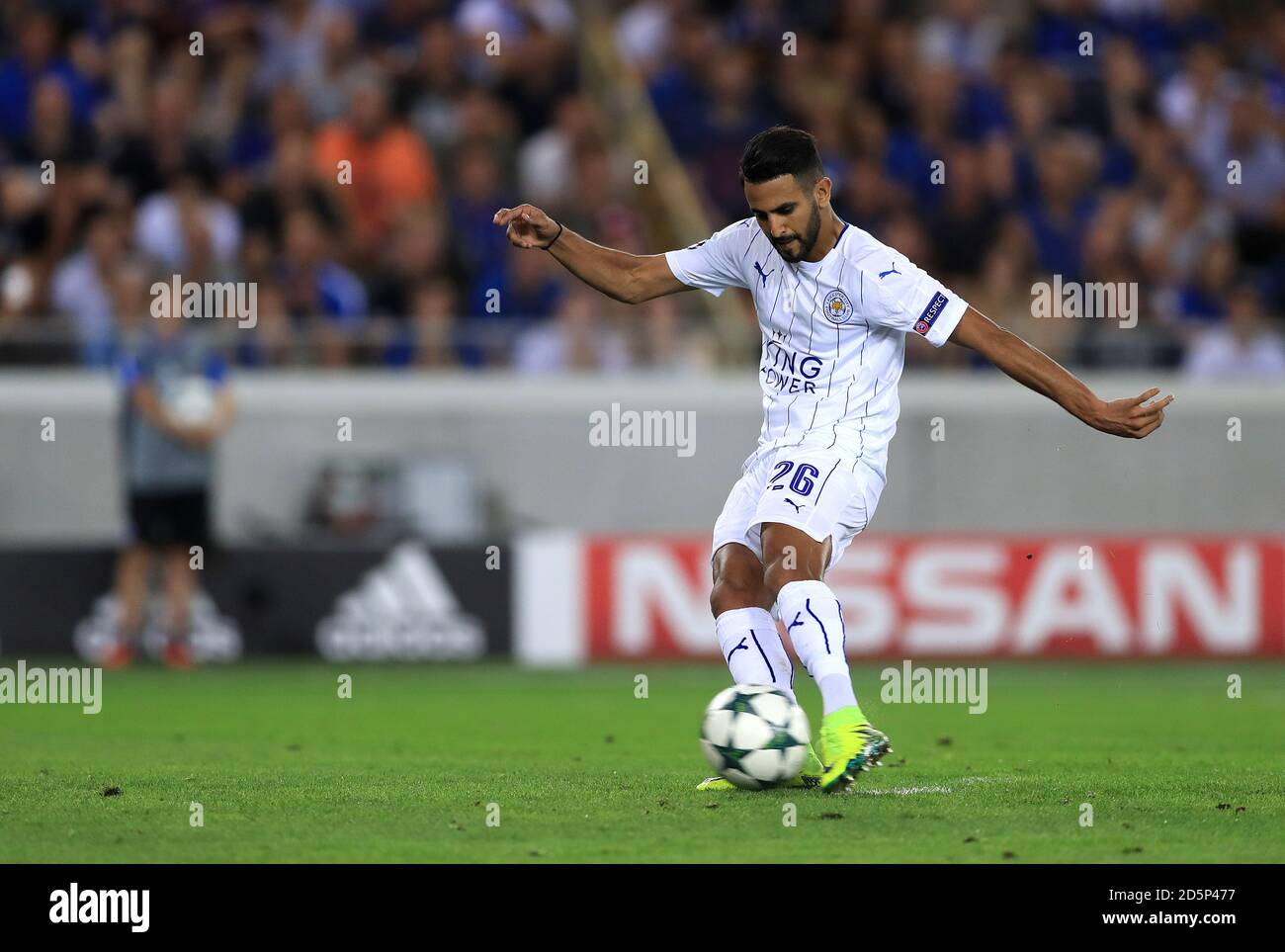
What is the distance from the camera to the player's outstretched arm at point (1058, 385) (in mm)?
6594

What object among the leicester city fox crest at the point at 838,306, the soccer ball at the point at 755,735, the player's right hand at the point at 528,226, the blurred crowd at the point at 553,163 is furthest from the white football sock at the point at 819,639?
the blurred crowd at the point at 553,163

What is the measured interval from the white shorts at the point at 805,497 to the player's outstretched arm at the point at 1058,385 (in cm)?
66

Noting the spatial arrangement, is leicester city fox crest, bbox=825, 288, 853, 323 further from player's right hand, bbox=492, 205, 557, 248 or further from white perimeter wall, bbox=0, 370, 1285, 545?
white perimeter wall, bbox=0, 370, 1285, 545

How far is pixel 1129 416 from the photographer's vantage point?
21.6 ft

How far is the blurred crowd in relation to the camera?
51.5 feet

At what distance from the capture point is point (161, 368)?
552 inches

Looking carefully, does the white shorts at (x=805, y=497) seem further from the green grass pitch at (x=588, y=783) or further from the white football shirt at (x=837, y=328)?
the green grass pitch at (x=588, y=783)


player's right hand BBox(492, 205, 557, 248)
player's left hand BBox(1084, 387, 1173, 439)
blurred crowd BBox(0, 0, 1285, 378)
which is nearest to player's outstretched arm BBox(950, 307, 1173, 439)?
player's left hand BBox(1084, 387, 1173, 439)

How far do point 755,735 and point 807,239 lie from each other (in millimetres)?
1800

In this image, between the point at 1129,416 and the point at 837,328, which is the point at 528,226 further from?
the point at 1129,416

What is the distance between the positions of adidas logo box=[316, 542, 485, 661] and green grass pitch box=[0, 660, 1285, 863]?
2310 millimetres

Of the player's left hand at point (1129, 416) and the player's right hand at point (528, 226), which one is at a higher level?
the player's right hand at point (528, 226)
